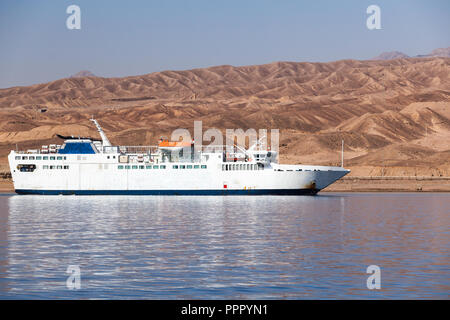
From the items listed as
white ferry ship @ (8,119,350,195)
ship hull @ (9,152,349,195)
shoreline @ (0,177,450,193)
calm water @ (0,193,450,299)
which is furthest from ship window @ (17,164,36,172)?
calm water @ (0,193,450,299)

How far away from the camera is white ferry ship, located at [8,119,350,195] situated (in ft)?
292

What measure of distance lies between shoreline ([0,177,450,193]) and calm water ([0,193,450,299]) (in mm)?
52139

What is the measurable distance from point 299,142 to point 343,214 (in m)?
106

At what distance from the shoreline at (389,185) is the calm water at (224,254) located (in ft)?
171

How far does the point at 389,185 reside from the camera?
115375 millimetres

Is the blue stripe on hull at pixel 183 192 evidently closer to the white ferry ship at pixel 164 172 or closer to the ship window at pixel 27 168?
the white ferry ship at pixel 164 172

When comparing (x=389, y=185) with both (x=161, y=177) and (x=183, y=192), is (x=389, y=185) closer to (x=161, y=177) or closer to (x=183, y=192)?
(x=183, y=192)

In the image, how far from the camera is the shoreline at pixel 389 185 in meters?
112

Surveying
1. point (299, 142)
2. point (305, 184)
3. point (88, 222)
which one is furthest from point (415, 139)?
point (88, 222)

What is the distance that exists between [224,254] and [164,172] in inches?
2301

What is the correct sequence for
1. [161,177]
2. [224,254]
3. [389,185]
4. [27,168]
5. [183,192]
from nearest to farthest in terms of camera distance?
[224,254], [183,192], [161,177], [27,168], [389,185]

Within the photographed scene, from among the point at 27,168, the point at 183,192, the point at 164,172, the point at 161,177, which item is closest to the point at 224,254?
the point at 183,192

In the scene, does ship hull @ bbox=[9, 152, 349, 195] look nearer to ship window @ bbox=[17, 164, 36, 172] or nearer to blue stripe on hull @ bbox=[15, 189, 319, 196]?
blue stripe on hull @ bbox=[15, 189, 319, 196]
